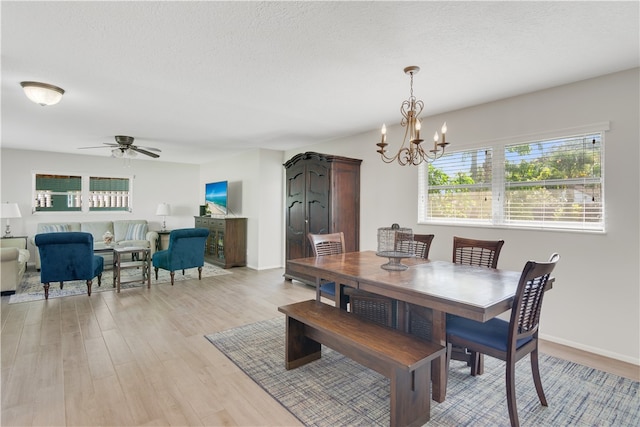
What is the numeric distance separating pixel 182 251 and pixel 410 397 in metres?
4.23

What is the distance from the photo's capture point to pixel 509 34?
6.91 ft

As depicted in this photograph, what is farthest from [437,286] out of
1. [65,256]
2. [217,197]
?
[217,197]

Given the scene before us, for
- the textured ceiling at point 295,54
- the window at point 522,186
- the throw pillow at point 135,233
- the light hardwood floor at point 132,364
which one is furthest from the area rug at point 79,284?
the window at point 522,186

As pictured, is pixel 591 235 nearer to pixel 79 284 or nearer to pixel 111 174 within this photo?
pixel 79 284

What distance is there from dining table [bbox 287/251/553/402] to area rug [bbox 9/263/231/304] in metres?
3.49

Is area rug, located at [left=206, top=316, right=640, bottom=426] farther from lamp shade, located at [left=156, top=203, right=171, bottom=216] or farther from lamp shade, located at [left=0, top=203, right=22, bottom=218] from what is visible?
lamp shade, located at [left=156, top=203, right=171, bottom=216]

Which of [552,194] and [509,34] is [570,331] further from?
[509,34]

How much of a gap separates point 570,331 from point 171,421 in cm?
325

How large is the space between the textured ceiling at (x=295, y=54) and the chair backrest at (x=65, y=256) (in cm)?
152

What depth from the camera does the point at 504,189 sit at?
340 centimetres

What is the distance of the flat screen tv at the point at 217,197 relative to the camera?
22.4ft

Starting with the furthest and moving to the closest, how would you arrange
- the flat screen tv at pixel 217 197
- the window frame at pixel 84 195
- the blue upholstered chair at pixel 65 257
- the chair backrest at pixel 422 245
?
the flat screen tv at pixel 217 197
the window frame at pixel 84 195
the blue upholstered chair at pixel 65 257
the chair backrest at pixel 422 245

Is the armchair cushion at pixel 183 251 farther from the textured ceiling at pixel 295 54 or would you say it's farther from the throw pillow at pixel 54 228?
the throw pillow at pixel 54 228

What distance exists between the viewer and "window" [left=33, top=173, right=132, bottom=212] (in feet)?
21.7
